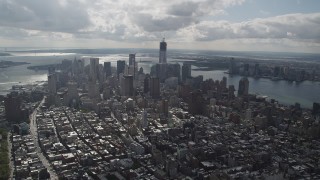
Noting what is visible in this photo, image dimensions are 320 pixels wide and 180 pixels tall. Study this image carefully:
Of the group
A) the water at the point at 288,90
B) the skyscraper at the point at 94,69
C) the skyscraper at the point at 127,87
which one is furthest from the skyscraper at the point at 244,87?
the skyscraper at the point at 94,69

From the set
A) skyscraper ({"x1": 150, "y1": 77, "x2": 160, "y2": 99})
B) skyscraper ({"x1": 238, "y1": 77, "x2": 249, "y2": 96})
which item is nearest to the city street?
skyscraper ({"x1": 150, "y1": 77, "x2": 160, "y2": 99})

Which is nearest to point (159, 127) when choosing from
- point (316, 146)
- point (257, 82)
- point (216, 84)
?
point (316, 146)

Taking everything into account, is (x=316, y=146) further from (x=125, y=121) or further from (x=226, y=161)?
(x=125, y=121)

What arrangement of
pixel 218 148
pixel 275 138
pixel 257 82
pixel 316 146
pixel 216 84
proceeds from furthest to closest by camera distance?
pixel 257 82
pixel 216 84
pixel 275 138
pixel 316 146
pixel 218 148

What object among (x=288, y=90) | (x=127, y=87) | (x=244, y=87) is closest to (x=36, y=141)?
(x=127, y=87)

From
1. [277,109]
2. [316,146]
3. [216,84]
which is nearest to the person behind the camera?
[316,146]

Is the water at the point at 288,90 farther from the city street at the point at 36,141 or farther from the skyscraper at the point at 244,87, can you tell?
the city street at the point at 36,141

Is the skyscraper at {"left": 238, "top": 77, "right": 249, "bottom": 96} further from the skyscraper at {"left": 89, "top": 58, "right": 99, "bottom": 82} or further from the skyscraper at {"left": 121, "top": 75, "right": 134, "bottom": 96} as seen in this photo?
the skyscraper at {"left": 89, "top": 58, "right": 99, "bottom": 82}

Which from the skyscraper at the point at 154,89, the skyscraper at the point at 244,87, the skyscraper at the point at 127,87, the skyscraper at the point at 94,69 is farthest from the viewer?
the skyscraper at the point at 94,69

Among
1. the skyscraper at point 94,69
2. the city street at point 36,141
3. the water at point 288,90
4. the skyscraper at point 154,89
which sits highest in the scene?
the skyscraper at point 94,69

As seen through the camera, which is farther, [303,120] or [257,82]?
[257,82]

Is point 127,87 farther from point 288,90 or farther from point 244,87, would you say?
point 288,90
